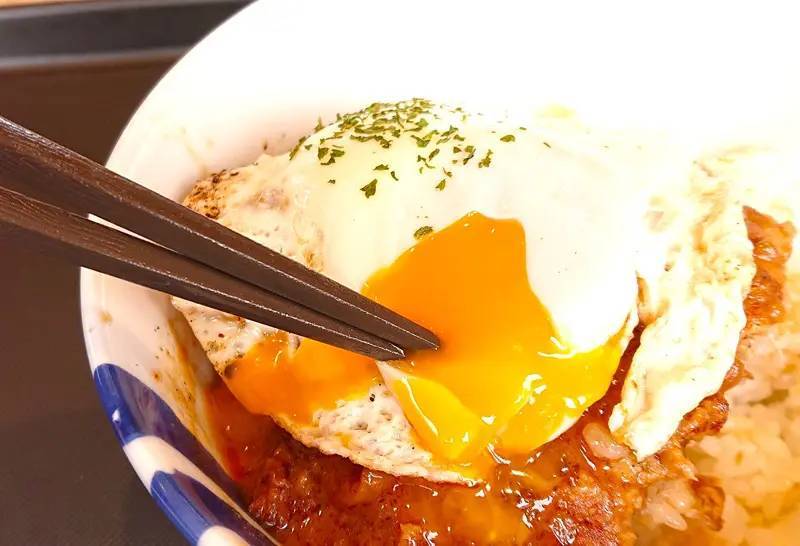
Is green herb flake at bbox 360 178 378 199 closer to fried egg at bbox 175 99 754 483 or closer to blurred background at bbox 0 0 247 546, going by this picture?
fried egg at bbox 175 99 754 483

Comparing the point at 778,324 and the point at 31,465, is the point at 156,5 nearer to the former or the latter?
the point at 31,465

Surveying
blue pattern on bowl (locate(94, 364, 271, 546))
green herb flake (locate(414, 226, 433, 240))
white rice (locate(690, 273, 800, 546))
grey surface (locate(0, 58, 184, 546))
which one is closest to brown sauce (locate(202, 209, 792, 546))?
white rice (locate(690, 273, 800, 546))

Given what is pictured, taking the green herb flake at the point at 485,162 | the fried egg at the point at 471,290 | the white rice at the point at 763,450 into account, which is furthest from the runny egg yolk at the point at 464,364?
the white rice at the point at 763,450

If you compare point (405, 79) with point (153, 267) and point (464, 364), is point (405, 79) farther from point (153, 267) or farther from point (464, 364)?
point (153, 267)

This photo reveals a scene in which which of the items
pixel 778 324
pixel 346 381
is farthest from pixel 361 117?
pixel 778 324

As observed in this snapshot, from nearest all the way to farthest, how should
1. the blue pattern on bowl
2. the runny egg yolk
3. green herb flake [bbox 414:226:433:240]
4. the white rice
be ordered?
the blue pattern on bowl < the runny egg yolk < green herb flake [bbox 414:226:433:240] < the white rice
